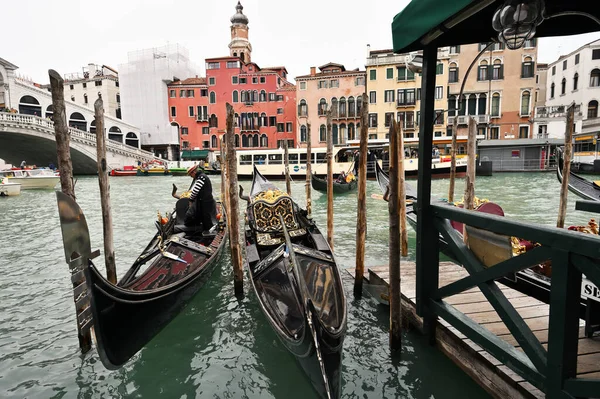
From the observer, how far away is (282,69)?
3181cm

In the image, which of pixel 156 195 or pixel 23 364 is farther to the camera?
pixel 156 195

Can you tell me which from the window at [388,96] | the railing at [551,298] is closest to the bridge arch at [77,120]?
the window at [388,96]

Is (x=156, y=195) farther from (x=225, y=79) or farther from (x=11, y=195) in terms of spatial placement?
(x=225, y=79)

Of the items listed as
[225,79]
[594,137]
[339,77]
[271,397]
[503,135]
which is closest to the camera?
[271,397]

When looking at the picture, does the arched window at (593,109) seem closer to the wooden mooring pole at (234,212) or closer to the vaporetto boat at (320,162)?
the vaporetto boat at (320,162)

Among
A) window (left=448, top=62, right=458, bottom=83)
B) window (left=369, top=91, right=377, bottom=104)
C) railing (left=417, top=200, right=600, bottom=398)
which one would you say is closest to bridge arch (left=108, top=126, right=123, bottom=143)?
window (left=369, top=91, right=377, bottom=104)

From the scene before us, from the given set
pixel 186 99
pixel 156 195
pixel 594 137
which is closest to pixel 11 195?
pixel 156 195

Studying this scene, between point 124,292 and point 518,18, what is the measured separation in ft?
9.21

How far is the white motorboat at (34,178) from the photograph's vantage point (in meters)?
15.4

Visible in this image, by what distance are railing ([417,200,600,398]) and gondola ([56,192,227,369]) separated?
211cm

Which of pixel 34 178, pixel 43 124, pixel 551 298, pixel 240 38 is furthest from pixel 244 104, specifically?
pixel 551 298

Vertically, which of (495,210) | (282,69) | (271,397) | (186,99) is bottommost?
(271,397)

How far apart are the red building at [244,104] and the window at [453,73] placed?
1114cm

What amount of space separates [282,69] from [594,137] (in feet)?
75.6
